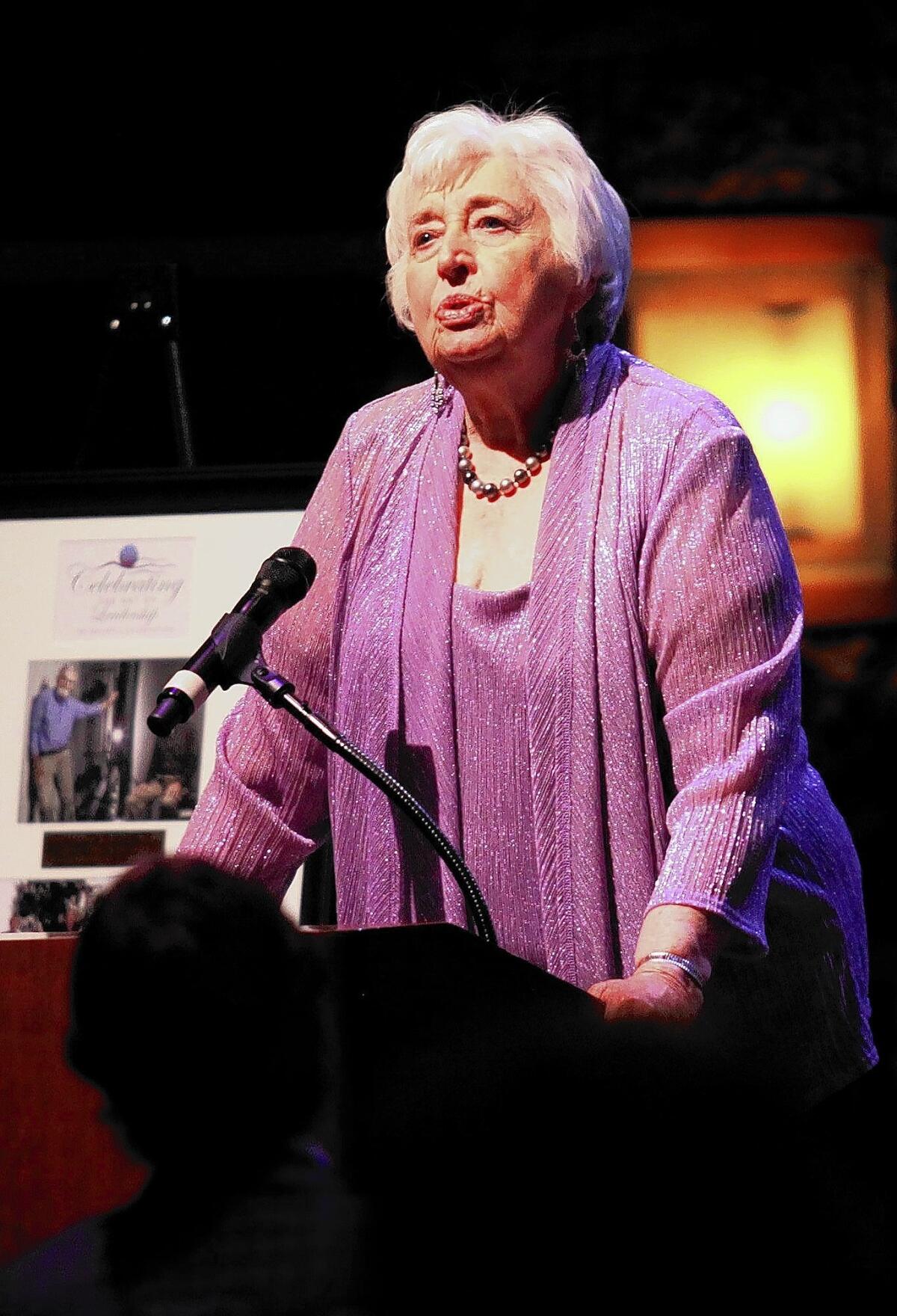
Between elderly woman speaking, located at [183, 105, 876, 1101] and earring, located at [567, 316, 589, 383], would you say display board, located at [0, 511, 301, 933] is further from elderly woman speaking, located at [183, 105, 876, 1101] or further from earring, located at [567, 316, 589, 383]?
earring, located at [567, 316, 589, 383]

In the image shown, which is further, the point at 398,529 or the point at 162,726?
the point at 398,529

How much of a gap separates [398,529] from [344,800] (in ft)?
1.09

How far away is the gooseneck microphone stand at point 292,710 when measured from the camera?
1.65 meters

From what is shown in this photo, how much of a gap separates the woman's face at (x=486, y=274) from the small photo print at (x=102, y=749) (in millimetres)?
756

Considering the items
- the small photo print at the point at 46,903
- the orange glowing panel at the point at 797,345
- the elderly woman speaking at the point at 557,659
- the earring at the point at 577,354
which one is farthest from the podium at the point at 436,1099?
the orange glowing panel at the point at 797,345

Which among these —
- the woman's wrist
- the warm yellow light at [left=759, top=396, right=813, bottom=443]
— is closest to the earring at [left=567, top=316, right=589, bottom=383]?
the woman's wrist

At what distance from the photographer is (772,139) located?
302 cm

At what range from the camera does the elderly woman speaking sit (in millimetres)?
1777

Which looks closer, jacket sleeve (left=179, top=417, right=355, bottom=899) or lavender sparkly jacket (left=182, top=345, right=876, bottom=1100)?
lavender sparkly jacket (left=182, top=345, right=876, bottom=1100)

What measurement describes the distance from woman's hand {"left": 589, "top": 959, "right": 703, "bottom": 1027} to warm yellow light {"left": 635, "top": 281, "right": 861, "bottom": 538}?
5.30 feet

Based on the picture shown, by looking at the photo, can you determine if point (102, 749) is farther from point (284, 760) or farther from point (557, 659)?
point (557, 659)

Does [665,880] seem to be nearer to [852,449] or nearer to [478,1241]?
[478,1241]

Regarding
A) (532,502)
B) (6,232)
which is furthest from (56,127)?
(532,502)

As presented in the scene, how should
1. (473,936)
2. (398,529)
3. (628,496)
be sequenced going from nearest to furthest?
(473,936) → (628,496) → (398,529)
